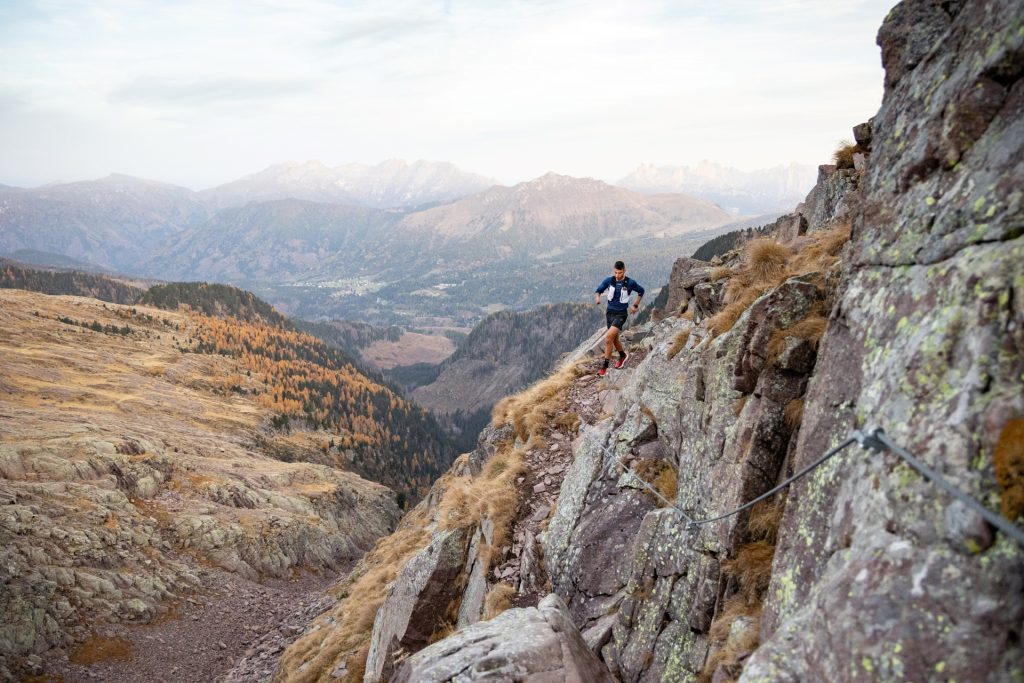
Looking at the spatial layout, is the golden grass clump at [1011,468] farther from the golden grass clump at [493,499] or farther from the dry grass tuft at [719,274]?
the golden grass clump at [493,499]

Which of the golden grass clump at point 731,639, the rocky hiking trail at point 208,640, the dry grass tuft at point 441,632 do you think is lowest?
the rocky hiking trail at point 208,640

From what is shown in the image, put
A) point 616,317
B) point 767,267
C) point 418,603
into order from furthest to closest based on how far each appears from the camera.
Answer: point 616,317
point 418,603
point 767,267

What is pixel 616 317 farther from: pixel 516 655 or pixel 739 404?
pixel 516 655

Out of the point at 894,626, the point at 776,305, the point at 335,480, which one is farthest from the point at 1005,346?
the point at 335,480

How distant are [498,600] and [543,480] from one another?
5.35m

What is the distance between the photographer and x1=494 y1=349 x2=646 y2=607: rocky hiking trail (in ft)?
56.0

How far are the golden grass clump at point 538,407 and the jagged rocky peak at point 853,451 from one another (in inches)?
331

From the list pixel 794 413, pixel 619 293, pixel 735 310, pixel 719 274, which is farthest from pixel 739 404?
pixel 619 293

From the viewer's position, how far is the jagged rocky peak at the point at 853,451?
16.5 ft

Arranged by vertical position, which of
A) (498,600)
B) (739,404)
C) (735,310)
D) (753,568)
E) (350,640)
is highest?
(735,310)

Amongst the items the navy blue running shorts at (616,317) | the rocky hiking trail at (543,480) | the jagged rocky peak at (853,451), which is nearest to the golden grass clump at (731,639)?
the jagged rocky peak at (853,451)

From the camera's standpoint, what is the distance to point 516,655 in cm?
975

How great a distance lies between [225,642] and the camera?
52344 mm

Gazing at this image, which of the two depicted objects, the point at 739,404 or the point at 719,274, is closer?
the point at 739,404
